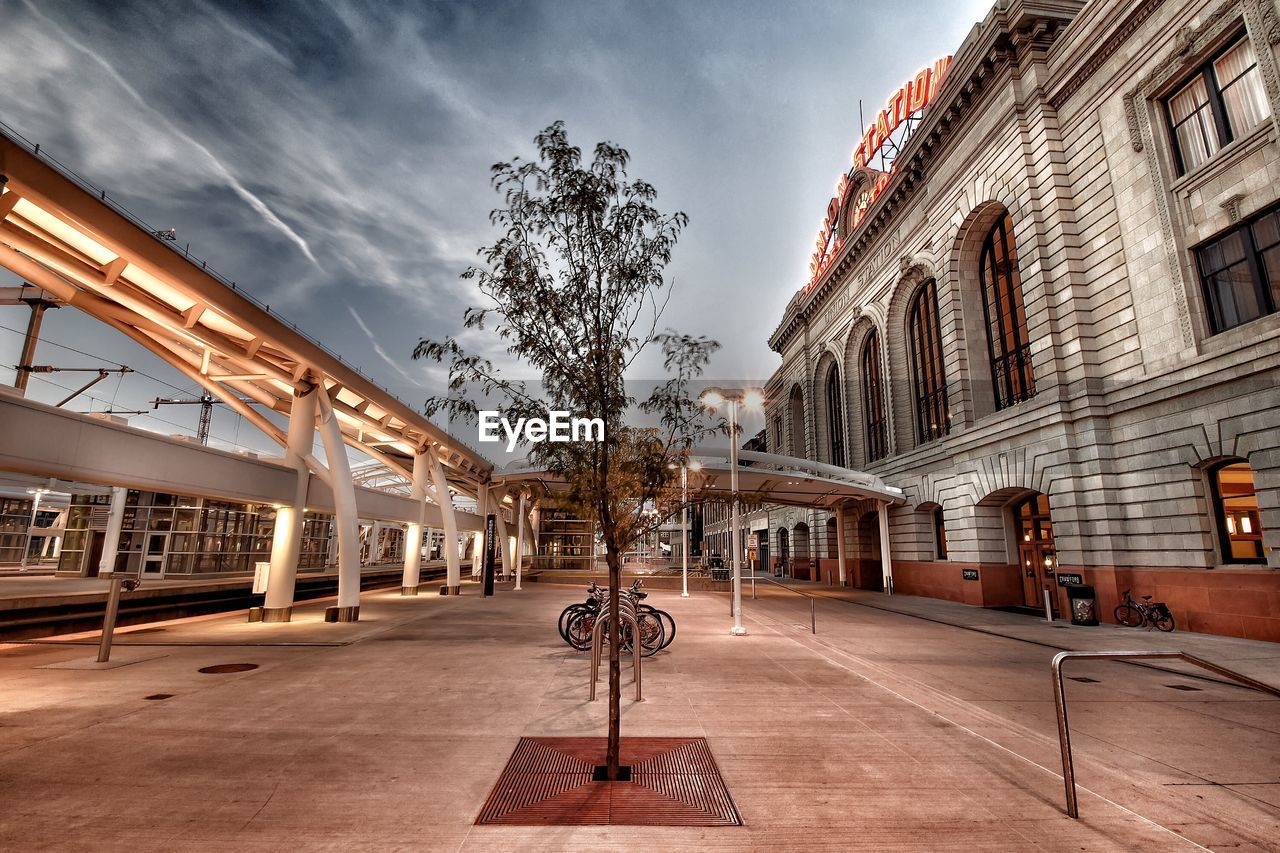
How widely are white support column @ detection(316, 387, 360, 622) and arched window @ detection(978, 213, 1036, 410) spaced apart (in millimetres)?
23791

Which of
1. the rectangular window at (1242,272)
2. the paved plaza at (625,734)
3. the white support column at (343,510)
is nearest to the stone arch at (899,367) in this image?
the rectangular window at (1242,272)

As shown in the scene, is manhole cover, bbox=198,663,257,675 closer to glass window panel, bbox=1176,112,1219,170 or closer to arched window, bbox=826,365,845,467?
glass window panel, bbox=1176,112,1219,170

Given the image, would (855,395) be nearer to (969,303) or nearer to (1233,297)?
(969,303)

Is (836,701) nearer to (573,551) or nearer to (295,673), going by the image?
(295,673)

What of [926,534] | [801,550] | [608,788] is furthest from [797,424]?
[608,788]

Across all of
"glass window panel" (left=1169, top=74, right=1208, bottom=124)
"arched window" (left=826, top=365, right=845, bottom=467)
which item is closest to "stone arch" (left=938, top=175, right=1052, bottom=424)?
"glass window panel" (left=1169, top=74, right=1208, bottom=124)

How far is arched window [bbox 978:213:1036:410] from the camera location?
72.8 ft

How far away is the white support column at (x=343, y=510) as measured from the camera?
51.5 feet

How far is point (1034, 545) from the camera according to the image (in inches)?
861

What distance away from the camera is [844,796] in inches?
184

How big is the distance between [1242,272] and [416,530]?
28.4 meters

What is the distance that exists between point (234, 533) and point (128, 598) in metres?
16.2

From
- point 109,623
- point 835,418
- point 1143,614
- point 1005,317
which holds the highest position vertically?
point 1005,317

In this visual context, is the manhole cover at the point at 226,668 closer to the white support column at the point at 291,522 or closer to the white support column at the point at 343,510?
the white support column at the point at 291,522
